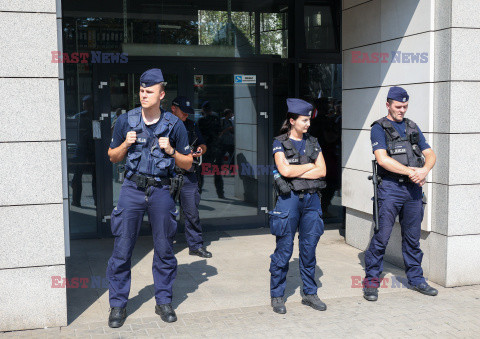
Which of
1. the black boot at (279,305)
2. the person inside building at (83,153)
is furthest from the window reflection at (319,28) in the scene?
the black boot at (279,305)

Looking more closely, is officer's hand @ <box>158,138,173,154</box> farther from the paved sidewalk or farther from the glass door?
the glass door

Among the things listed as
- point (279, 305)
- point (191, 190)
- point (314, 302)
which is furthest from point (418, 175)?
point (191, 190)

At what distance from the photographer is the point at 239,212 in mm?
8867

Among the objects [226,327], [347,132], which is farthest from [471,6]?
[226,327]

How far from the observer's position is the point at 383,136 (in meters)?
5.56

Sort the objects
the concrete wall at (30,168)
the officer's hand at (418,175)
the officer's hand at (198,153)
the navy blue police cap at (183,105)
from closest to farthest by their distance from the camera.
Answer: the concrete wall at (30,168) < the officer's hand at (418,175) < the navy blue police cap at (183,105) < the officer's hand at (198,153)

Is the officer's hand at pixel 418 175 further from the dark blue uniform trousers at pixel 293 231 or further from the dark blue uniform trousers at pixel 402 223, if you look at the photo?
the dark blue uniform trousers at pixel 293 231

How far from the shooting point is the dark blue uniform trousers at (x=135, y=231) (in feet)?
16.0

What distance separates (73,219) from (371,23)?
16.0 ft

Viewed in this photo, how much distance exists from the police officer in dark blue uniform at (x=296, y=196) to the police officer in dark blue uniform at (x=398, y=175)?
69cm

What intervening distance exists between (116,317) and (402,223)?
2.93 meters

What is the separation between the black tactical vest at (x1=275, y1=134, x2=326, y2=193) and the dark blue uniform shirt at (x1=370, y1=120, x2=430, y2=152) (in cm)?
67

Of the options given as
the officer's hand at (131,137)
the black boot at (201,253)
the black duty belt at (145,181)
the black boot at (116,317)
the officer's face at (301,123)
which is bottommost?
the black boot at (201,253)

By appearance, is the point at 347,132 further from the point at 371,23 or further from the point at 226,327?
the point at 226,327
